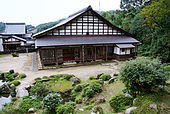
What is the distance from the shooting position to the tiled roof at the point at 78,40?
16163 millimetres

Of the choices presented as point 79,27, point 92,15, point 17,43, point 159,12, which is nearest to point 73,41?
point 79,27

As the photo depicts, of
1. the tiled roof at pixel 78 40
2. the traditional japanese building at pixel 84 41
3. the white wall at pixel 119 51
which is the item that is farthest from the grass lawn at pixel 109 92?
the white wall at pixel 119 51

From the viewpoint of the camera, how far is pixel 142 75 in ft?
18.6

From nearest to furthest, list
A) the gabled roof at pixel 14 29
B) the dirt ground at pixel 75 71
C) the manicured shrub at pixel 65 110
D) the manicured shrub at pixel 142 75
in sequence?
the manicured shrub at pixel 142 75 < the manicured shrub at pixel 65 110 < the dirt ground at pixel 75 71 < the gabled roof at pixel 14 29

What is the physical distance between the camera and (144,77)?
562 centimetres

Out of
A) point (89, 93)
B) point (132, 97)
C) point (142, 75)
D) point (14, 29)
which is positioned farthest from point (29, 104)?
point (14, 29)

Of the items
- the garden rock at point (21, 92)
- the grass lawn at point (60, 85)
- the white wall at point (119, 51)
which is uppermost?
the white wall at point (119, 51)

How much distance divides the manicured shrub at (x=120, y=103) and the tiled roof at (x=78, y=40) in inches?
458

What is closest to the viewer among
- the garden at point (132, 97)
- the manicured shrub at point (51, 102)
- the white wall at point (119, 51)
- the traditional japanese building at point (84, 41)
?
the garden at point (132, 97)

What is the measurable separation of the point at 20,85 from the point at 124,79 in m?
9.12

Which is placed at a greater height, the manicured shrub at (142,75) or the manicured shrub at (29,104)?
the manicured shrub at (142,75)

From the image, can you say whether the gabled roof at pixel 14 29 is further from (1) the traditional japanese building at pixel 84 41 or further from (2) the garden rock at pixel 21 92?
(2) the garden rock at pixel 21 92

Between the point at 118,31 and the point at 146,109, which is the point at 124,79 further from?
the point at 118,31

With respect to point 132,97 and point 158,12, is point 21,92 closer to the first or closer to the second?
point 132,97
